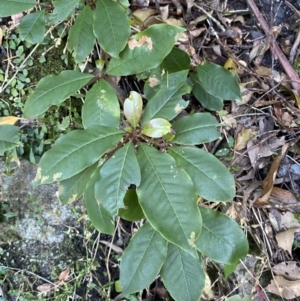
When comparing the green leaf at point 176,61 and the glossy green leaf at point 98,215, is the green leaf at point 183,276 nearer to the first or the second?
the glossy green leaf at point 98,215

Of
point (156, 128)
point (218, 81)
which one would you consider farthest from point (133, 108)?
point (218, 81)

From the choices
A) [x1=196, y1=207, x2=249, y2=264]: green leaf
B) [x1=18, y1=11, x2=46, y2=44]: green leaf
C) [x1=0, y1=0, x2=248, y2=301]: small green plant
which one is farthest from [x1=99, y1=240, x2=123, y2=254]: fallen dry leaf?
[x1=18, y1=11, x2=46, y2=44]: green leaf

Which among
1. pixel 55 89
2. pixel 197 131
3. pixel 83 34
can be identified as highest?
pixel 83 34

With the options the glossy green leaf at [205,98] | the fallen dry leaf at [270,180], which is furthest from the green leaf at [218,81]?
the fallen dry leaf at [270,180]

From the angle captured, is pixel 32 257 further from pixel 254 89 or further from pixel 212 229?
pixel 254 89

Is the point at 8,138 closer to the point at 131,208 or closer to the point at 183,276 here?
the point at 131,208

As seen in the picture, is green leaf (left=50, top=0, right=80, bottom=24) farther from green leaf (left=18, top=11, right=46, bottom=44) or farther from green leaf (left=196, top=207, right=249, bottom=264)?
green leaf (left=196, top=207, right=249, bottom=264)
